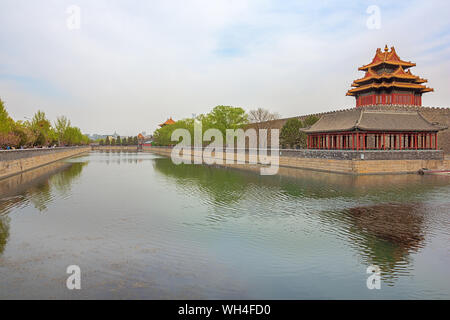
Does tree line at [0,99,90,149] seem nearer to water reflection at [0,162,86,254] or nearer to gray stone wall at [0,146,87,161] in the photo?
gray stone wall at [0,146,87,161]

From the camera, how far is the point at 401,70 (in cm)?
4412

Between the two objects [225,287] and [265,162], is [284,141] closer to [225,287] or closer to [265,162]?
[265,162]

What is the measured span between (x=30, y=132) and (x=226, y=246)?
182 feet

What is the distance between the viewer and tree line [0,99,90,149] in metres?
40.9

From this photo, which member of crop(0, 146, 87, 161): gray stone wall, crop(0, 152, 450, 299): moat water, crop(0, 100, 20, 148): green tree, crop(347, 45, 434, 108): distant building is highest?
crop(347, 45, 434, 108): distant building

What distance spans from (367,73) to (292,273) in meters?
44.9

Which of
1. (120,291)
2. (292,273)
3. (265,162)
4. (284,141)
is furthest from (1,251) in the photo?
(284,141)

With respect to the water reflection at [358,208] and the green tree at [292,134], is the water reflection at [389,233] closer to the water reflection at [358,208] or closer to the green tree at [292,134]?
the water reflection at [358,208]

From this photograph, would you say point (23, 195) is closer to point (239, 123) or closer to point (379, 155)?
point (379, 155)

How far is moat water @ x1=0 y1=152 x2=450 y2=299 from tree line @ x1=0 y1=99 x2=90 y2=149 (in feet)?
95.0

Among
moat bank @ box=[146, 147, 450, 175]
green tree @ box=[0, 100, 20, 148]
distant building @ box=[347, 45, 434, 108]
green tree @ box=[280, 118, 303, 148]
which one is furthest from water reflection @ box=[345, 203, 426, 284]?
green tree @ box=[0, 100, 20, 148]

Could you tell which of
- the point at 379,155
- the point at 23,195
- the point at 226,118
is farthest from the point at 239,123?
the point at 23,195

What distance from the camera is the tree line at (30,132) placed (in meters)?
40.9

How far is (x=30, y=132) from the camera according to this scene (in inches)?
2133
